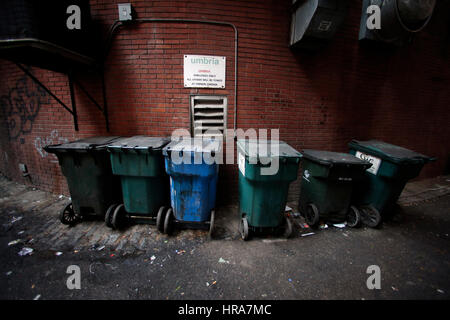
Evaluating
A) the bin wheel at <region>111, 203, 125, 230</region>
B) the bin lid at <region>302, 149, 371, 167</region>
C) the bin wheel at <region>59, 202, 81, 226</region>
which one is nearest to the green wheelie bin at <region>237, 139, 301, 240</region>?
the bin lid at <region>302, 149, 371, 167</region>

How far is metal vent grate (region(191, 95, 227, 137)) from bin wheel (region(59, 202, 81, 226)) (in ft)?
8.58

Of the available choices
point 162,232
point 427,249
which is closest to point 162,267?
point 162,232

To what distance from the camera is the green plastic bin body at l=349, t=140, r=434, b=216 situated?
9.71 feet

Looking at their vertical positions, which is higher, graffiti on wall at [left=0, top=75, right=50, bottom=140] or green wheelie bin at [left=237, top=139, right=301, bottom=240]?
graffiti on wall at [left=0, top=75, right=50, bottom=140]

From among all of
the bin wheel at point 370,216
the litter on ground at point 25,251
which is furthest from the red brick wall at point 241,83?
the litter on ground at point 25,251

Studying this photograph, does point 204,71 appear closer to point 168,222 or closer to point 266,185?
point 266,185

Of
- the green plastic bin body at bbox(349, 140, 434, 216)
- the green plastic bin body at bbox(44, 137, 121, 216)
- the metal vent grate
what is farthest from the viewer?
the metal vent grate

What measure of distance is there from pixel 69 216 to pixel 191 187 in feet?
7.81

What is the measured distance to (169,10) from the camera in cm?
328

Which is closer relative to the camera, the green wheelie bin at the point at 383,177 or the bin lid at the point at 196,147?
the bin lid at the point at 196,147

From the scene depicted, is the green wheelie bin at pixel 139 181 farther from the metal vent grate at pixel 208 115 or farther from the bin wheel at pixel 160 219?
the metal vent grate at pixel 208 115

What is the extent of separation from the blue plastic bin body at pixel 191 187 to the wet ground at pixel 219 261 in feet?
1.24

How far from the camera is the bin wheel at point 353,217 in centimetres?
313

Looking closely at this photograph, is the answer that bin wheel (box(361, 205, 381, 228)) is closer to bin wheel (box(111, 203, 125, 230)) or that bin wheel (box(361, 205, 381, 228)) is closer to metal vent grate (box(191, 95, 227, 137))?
metal vent grate (box(191, 95, 227, 137))
